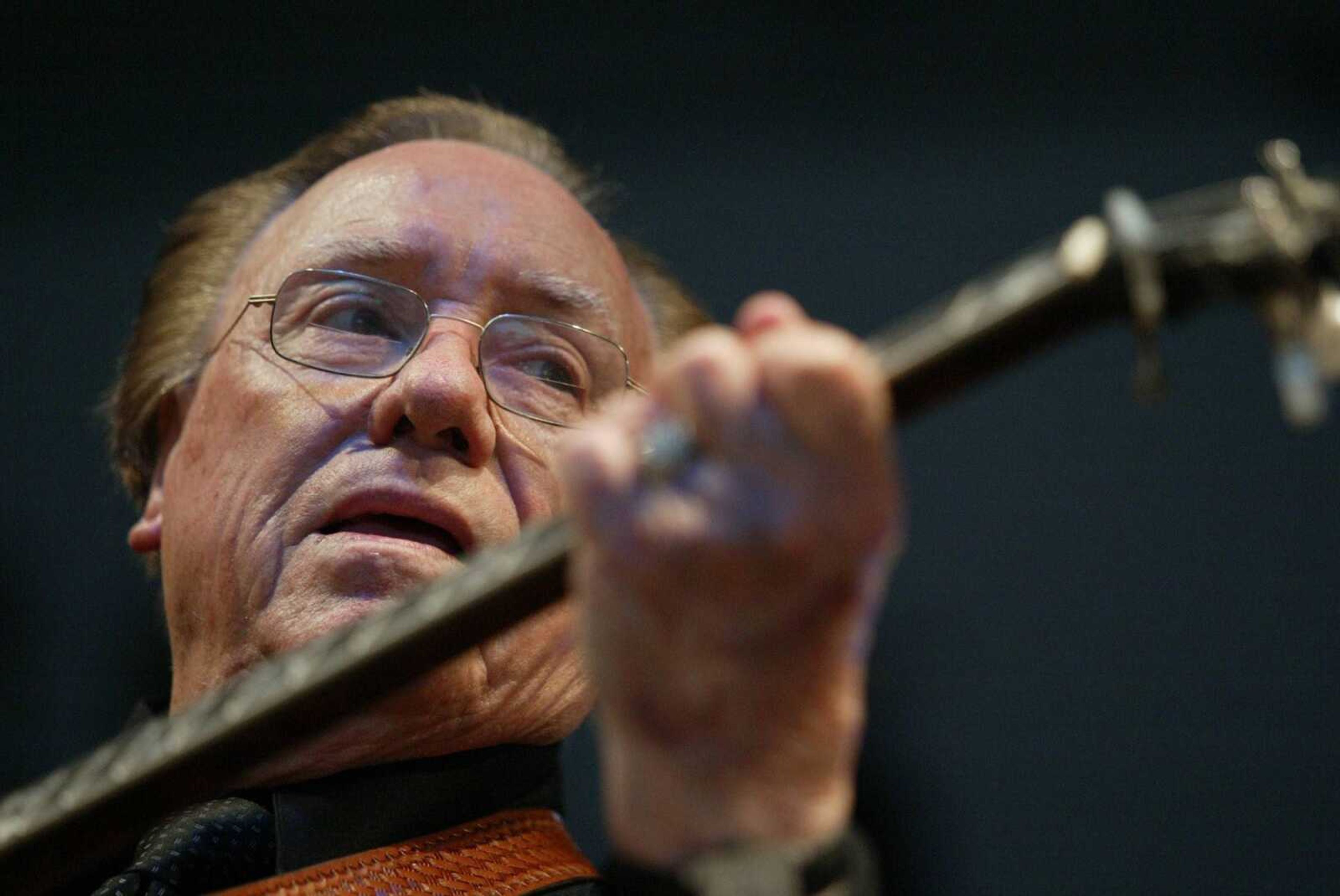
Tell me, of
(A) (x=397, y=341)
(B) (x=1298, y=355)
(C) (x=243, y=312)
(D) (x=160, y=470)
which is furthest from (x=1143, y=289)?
(D) (x=160, y=470)

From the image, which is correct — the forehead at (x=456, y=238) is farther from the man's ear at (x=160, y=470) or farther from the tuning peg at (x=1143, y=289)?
the tuning peg at (x=1143, y=289)

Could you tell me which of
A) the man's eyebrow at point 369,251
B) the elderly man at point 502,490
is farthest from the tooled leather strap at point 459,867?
the man's eyebrow at point 369,251

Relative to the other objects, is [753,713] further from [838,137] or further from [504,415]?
[838,137]

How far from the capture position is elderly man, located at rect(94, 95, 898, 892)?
0.48 m

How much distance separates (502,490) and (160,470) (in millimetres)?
416

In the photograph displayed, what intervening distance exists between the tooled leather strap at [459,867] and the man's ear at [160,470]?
46 cm

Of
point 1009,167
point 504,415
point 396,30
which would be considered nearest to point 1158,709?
point 1009,167

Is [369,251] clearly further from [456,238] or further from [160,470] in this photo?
[160,470]

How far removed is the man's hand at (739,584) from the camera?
0.47 meters

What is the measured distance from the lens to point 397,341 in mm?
1130

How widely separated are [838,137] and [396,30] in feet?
2.20

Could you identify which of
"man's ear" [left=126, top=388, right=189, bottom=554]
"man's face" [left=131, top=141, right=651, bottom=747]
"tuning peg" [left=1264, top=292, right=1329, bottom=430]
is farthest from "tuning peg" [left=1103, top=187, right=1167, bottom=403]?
"man's ear" [left=126, top=388, right=189, bottom=554]

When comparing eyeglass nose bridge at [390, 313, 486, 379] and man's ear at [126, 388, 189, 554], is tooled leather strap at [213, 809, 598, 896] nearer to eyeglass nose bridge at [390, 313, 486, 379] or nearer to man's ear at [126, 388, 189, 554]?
eyeglass nose bridge at [390, 313, 486, 379]

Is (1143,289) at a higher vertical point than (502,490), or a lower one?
Result: higher
